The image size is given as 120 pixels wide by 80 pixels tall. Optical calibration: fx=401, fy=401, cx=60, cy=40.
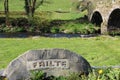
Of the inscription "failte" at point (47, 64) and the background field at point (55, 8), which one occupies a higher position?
the background field at point (55, 8)

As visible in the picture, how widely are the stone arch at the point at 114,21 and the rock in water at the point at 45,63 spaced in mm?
36919

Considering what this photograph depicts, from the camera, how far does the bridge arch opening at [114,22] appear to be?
2013 inches

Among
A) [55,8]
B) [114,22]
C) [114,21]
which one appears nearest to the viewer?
[114,22]

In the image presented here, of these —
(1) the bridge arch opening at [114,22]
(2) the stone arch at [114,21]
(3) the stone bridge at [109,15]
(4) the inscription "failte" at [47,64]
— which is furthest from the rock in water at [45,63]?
(2) the stone arch at [114,21]

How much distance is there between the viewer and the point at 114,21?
53000mm

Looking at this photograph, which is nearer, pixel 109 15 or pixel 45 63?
pixel 45 63

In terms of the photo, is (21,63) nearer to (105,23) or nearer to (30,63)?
(30,63)

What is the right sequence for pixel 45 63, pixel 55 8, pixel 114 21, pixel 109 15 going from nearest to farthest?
pixel 45 63 → pixel 109 15 → pixel 114 21 → pixel 55 8

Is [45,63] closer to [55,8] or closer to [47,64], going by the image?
[47,64]


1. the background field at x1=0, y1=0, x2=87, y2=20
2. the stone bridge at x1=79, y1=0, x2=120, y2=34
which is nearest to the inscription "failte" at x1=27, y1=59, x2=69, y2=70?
the stone bridge at x1=79, y1=0, x2=120, y2=34

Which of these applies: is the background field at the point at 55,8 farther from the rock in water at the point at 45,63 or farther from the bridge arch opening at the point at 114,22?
the rock in water at the point at 45,63

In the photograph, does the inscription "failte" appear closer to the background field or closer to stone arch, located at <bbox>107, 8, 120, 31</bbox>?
stone arch, located at <bbox>107, 8, 120, 31</bbox>

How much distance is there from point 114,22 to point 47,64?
39.4m

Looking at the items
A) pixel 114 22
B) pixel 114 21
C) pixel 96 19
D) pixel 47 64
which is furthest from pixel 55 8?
pixel 47 64
